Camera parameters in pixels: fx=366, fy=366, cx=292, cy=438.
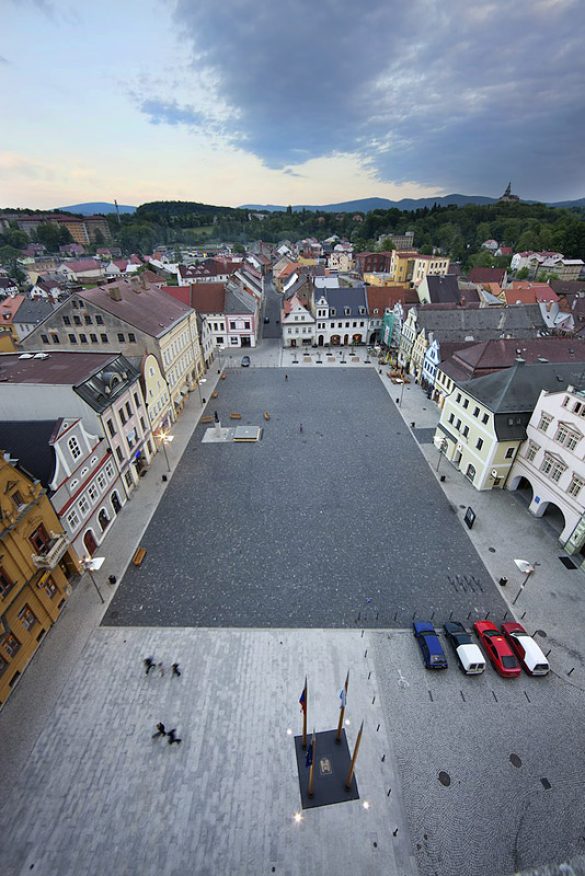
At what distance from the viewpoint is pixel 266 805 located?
15766 millimetres

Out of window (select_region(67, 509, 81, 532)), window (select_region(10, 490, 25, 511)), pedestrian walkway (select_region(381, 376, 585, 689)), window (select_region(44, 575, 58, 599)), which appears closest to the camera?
window (select_region(10, 490, 25, 511))

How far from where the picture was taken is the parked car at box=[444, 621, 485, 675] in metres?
19.9

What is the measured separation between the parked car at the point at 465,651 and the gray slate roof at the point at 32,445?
2597 cm

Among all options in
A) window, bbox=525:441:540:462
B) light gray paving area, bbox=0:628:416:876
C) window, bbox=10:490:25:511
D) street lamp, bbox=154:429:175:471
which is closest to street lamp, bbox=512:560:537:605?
window, bbox=525:441:540:462

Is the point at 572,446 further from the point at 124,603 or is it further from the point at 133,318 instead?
the point at 133,318

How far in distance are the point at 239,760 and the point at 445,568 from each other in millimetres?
17083

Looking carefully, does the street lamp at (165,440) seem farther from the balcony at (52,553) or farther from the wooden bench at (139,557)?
the balcony at (52,553)

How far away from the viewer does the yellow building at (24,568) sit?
1880 cm

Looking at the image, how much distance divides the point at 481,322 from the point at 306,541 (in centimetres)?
4538

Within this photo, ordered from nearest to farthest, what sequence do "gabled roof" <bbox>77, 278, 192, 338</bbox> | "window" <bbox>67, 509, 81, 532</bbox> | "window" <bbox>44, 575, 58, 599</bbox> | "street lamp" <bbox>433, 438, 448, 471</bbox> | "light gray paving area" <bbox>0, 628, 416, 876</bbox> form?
1. "light gray paving area" <bbox>0, 628, 416, 876</bbox>
2. "window" <bbox>44, 575, 58, 599</bbox>
3. "window" <bbox>67, 509, 81, 532</bbox>
4. "street lamp" <bbox>433, 438, 448, 471</bbox>
5. "gabled roof" <bbox>77, 278, 192, 338</bbox>

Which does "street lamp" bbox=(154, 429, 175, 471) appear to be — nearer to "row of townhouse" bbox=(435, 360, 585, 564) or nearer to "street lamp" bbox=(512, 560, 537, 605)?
"row of townhouse" bbox=(435, 360, 585, 564)

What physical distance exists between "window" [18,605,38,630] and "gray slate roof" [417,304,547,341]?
167ft

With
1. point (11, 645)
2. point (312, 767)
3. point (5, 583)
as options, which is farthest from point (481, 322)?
point (11, 645)

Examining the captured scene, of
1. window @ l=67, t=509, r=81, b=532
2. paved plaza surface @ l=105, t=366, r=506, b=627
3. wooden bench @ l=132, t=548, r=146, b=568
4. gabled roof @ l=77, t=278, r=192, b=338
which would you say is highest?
gabled roof @ l=77, t=278, r=192, b=338
